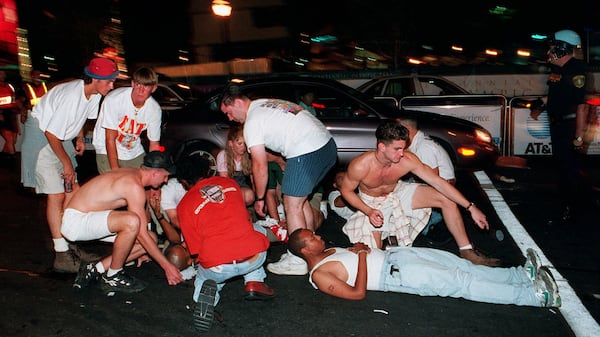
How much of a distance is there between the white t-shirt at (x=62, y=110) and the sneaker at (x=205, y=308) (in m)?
2.24

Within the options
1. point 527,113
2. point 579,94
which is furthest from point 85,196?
point 527,113

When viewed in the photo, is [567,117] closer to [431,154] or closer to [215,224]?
[431,154]

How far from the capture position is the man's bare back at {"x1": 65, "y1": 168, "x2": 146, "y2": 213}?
4.29 metres

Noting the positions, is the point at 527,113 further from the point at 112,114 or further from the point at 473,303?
the point at 112,114

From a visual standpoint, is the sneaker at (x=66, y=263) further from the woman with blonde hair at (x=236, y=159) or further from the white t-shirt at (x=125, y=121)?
the woman with blonde hair at (x=236, y=159)

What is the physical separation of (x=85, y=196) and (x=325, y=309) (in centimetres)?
212

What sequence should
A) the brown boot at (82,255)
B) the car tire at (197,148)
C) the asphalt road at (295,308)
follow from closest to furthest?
1. the asphalt road at (295,308)
2. the brown boot at (82,255)
3. the car tire at (197,148)

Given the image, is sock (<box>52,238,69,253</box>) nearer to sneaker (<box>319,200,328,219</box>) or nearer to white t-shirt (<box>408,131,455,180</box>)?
sneaker (<box>319,200,328,219</box>)

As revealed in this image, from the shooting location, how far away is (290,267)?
193 inches

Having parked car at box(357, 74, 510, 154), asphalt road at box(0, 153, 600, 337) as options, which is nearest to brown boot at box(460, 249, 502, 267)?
asphalt road at box(0, 153, 600, 337)

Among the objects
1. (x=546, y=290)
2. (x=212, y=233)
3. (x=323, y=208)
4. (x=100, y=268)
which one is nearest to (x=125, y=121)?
(x=100, y=268)

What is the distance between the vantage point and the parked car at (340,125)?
26.1 feet

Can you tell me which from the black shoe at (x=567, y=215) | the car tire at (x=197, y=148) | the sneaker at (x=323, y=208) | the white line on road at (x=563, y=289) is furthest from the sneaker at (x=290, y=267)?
the car tire at (x=197, y=148)

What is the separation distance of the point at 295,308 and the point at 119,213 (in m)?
1.61
